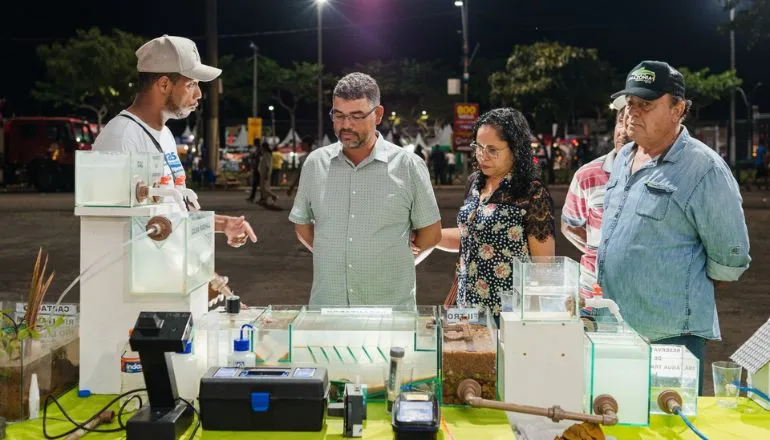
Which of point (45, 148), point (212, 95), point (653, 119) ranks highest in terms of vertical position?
point (212, 95)

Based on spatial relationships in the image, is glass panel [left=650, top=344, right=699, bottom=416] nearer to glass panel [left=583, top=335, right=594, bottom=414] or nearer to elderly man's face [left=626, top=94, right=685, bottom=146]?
glass panel [left=583, top=335, right=594, bottom=414]

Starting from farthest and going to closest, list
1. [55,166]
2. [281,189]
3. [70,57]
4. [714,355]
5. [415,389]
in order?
[70,57], [281,189], [55,166], [714,355], [415,389]

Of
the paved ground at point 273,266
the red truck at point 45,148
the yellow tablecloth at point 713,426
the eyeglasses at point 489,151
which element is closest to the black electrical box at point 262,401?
A: the yellow tablecloth at point 713,426

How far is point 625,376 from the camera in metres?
2.47

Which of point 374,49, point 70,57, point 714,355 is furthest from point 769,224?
point 374,49

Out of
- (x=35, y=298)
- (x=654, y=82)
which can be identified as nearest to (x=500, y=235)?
(x=654, y=82)

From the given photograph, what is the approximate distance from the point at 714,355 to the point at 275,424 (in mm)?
5003

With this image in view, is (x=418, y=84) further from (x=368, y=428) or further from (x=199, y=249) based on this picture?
(x=368, y=428)

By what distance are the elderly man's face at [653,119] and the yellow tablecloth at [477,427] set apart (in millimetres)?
1277

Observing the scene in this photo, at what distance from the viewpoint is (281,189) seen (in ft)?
98.6

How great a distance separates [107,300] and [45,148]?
28616 mm

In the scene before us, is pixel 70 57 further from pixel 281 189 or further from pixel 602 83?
pixel 602 83

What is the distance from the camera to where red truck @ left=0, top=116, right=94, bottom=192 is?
92.5ft

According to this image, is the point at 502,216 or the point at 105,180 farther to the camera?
the point at 502,216
